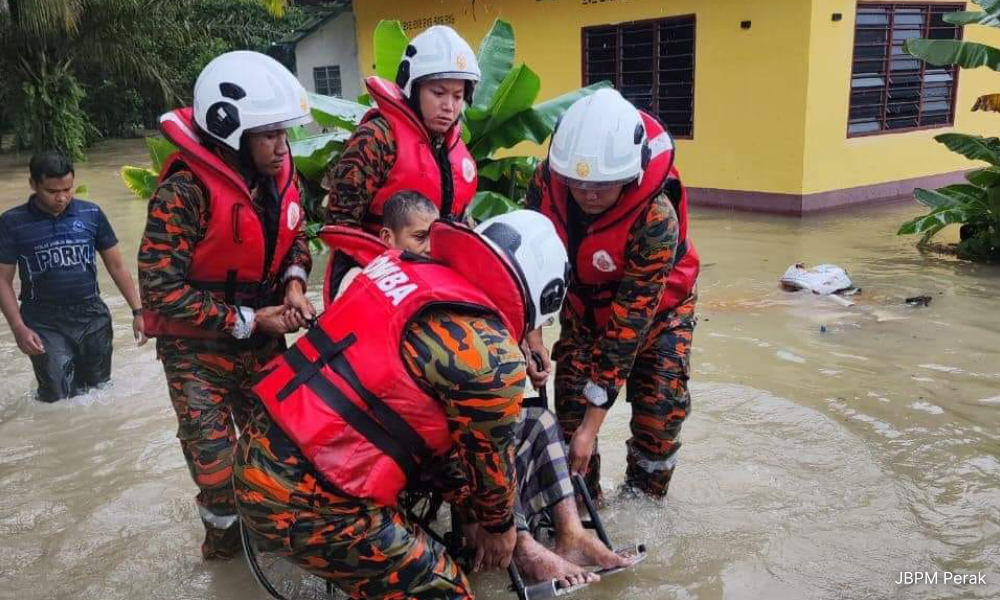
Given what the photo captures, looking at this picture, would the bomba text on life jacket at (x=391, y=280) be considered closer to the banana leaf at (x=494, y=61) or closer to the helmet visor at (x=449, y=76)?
the helmet visor at (x=449, y=76)

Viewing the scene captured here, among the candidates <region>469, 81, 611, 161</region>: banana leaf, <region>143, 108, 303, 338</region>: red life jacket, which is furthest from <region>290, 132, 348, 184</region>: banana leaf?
<region>143, 108, 303, 338</region>: red life jacket

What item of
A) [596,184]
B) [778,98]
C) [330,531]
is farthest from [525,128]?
[778,98]

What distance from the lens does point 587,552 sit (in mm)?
2889

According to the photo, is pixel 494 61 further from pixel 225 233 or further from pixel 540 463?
pixel 540 463

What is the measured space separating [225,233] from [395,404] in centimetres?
126

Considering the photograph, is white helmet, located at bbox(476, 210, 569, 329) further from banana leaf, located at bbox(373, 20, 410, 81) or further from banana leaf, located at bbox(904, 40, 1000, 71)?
banana leaf, located at bbox(904, 40, 1000, 71)

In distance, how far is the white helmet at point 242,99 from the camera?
2838mm

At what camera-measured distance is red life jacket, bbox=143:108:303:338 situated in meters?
2.92

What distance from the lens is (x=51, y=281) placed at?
498cm

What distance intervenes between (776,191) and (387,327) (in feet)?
30.6

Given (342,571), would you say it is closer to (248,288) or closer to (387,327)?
(387,327)

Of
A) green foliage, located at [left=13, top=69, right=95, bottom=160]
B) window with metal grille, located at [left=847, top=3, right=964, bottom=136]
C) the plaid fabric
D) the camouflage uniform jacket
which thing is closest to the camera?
the plaid fabric

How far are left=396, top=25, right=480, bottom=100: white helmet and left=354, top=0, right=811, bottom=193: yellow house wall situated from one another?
25.1ft

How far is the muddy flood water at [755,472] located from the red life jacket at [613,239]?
3.21ft
